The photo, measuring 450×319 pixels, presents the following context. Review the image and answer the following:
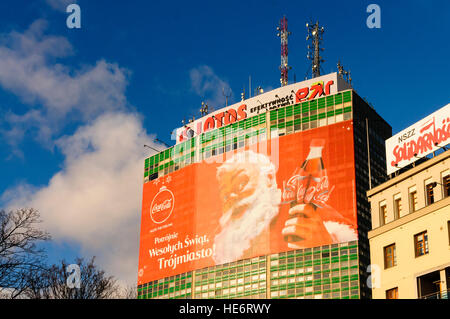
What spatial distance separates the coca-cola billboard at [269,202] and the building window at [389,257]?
3550 inches

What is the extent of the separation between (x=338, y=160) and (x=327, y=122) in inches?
452

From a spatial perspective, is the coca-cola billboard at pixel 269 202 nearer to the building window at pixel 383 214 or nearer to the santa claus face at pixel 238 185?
the santa claus face at pixel 238 185

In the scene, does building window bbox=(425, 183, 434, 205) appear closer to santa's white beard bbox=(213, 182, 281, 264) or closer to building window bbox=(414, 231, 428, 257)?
building window bbox=(414, 231, 428, 257)

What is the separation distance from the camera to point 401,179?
7475 centimetres

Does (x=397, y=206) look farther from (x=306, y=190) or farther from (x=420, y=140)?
(x=306, y=190)

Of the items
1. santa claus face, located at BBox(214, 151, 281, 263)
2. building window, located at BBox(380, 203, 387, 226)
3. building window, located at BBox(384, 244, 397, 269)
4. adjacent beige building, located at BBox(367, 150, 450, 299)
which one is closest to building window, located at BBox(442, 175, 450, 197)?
adjacent beige building, located at BBox(367, 150, 450, 299)

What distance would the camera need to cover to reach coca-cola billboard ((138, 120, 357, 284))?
16850 centimetres

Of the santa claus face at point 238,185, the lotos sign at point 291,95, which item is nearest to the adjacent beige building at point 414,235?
the santa claus face at point 238,185

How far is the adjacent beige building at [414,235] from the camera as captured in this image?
2625 inches

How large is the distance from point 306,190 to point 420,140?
9514 cm
